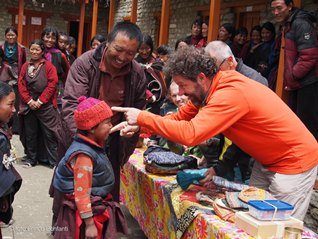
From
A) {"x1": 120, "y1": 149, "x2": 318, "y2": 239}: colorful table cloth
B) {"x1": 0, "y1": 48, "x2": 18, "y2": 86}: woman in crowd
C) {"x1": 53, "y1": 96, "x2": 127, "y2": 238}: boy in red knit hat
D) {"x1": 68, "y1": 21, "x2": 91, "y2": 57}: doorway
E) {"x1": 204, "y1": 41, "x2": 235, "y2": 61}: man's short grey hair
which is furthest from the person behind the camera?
{"x1": 68, "y1": 21, "x2": 91, "y2": 57}: doorway

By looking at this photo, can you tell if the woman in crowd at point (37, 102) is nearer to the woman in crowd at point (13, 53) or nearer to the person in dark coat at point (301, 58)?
the woman in crowd at point (13, 53)

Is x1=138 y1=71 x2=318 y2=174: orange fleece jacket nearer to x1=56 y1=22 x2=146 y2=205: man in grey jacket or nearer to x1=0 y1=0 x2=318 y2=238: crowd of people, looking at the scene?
x1=0 y1=0 x2=318 y2=238: crowd of people

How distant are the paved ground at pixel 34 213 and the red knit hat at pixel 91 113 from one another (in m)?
1.76

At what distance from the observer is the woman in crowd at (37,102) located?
6.18 meters

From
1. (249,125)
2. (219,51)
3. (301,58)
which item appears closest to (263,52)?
(301,58)

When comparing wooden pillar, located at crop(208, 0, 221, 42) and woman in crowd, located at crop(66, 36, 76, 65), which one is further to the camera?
woman in crowd, located at crop(66, 36, 76, 65)

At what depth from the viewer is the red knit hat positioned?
8.83ft

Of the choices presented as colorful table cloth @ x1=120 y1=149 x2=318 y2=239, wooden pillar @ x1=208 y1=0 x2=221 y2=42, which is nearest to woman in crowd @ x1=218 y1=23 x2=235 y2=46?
wooden pillar @ x1=208 y1=0 x2=221 y2=42

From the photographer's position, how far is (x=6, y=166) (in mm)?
2980

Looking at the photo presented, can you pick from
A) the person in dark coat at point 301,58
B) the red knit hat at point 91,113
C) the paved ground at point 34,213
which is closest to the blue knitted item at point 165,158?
the red knit hat at point 91,113

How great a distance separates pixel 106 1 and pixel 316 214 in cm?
1533

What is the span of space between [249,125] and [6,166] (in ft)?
5.56

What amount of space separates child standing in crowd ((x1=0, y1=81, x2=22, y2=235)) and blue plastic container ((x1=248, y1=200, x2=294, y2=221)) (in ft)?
5.58

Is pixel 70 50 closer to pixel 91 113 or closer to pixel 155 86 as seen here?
pixel 155 86
